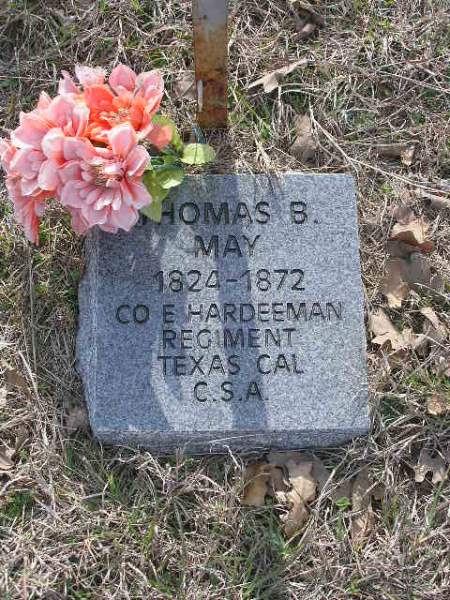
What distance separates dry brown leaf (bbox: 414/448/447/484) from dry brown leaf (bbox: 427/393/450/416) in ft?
0.46

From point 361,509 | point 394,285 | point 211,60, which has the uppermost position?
point 211,60

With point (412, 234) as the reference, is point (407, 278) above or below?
below

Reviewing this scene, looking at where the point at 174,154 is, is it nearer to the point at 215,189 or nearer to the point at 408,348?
the point at 215,189

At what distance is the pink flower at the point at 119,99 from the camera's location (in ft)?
6.19

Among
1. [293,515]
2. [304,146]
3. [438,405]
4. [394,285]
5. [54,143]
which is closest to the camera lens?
[54,143]

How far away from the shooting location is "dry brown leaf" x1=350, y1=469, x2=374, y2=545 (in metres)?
2.26

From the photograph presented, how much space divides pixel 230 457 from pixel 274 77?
1467mm

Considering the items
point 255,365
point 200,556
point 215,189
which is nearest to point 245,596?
point 200,556

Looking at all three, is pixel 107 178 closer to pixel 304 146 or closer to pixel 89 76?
pixel 89 76

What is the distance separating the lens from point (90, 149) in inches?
71.8

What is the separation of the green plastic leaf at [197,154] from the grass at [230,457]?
22 cm

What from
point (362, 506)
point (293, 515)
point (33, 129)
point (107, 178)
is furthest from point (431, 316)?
point (33, 129)

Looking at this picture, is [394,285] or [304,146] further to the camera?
[304,146]

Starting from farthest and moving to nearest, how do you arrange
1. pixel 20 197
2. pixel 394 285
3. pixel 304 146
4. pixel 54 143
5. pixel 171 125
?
1. pixel 304 146
2. pixel 394 285
3. pixel 171 125
4. pixel 20 197
5. pixel 54 143
